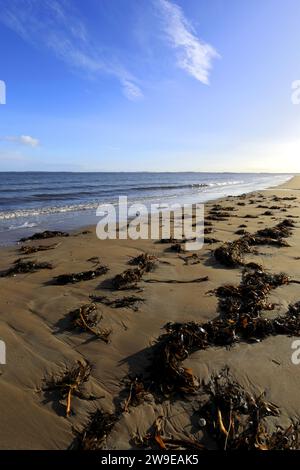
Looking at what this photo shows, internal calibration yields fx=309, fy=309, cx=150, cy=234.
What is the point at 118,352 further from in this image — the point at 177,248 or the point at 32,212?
the point at 32,212

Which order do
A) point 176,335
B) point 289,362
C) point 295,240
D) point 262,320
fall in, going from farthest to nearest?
point 295,240 → point 262,320 → point 176,335 → point 289,362

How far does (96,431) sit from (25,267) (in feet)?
13.6

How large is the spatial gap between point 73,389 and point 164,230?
7.04 meters

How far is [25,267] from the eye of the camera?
590cm

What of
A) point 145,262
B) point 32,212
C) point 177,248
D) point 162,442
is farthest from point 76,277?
point 32,212

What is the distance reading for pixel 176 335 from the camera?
343 cm

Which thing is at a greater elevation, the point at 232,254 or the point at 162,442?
the point at 232,254

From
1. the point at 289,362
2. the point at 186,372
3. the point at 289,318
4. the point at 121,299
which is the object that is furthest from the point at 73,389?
the point at 289,318

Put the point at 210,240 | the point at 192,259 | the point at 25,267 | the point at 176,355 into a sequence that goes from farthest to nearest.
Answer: the point at 210,240, the point at 192,259, the point at 25,267, the point at 176,355

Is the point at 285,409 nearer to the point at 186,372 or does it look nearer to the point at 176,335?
the point at 186,372

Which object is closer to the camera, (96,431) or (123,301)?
(96,431)

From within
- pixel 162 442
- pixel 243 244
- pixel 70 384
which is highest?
pixel 243 244

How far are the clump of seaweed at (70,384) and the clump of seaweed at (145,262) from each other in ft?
9.19

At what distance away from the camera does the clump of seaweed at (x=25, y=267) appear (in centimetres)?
579
